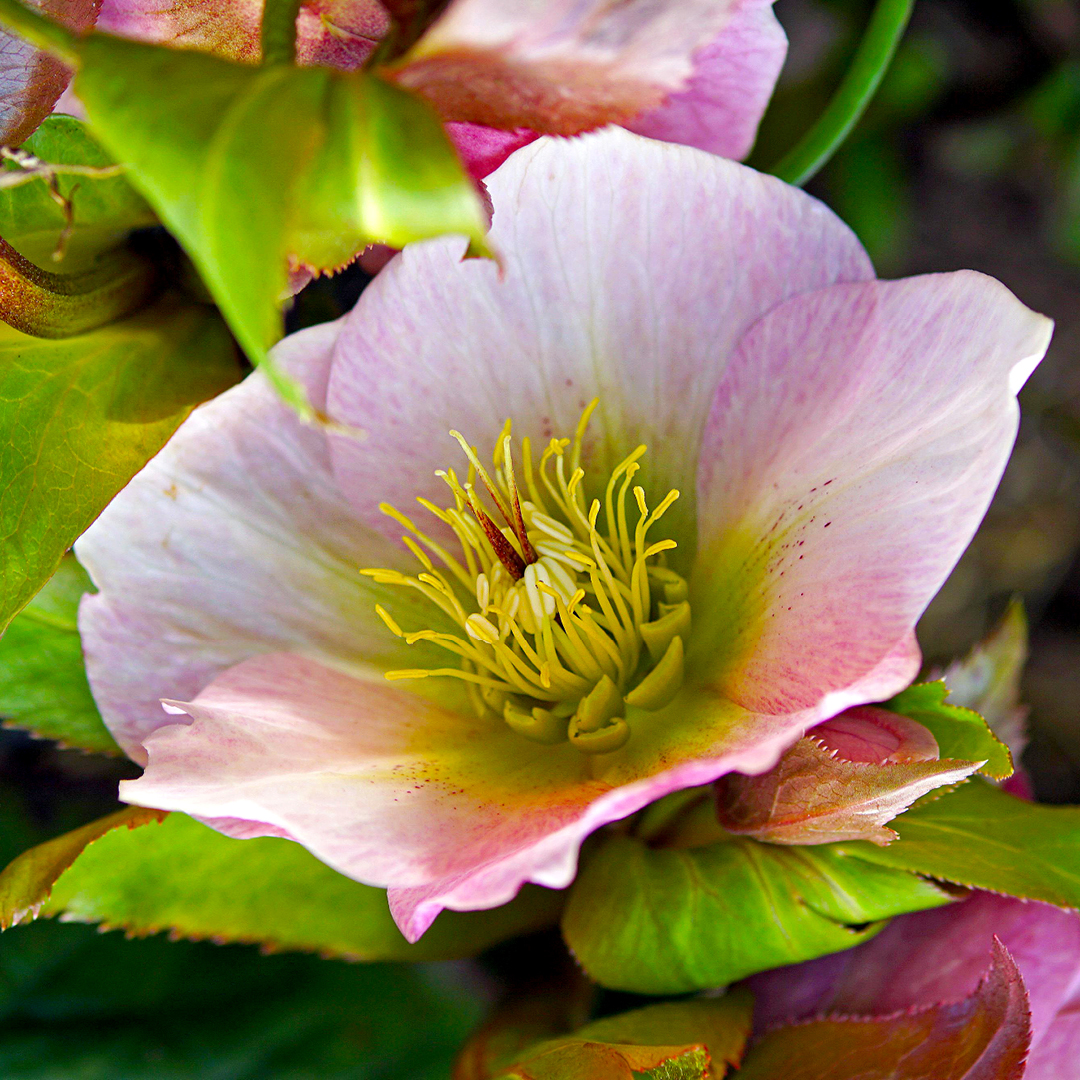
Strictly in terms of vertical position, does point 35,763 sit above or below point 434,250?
below

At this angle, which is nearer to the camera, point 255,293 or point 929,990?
point 255,293

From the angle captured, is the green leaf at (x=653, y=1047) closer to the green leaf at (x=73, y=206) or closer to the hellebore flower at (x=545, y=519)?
the hellebore flower at (x=545, y=519)

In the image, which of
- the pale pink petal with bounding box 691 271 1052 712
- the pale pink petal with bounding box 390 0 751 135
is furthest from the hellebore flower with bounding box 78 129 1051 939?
the pale pink petal with bounding box 390 0 751 135

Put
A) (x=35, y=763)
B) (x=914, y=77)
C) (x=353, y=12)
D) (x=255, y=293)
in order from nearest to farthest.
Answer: (x=255, y=293)
(x=353, y=12)
(x=35, y=763)
(x=914, y=77)

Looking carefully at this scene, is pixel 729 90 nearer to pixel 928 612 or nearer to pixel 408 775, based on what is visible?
pixel 408 775

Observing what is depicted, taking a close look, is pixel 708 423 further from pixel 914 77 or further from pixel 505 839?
pixel 914 77

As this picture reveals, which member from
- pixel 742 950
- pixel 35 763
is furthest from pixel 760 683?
pixel 35 763

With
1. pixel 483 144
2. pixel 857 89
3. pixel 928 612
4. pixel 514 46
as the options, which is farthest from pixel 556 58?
pixel 928 612
